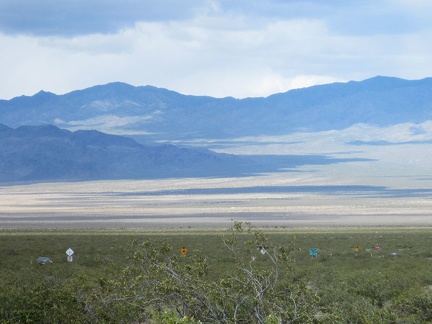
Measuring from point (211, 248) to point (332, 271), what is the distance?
49.6ft

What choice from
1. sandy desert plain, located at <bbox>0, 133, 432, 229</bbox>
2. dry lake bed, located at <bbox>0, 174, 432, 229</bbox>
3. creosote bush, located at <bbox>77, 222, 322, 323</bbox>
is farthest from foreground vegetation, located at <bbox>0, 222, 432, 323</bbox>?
dry lake bed, located at <bbox>0, 174, 432, 229</bbox>

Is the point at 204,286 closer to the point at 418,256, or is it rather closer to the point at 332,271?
the point at 332,271

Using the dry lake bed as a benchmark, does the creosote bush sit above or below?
above

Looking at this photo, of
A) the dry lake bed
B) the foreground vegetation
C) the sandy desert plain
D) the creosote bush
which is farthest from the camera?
the sandy desert plain

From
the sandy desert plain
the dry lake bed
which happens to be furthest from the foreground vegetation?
the dry lake bed

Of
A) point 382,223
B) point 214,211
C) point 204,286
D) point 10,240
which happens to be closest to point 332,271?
point 204,286

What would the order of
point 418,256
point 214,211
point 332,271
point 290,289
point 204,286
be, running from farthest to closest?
point 214,211
point 418,256
point 332,271
point 290,289
point 204,286

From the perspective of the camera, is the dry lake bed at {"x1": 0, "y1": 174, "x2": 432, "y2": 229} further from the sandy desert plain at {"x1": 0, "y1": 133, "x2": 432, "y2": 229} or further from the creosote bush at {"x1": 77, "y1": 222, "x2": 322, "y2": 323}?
the creosote bush at {"x1": 77, "y1": 222, "x2": 322, "y2": 323}

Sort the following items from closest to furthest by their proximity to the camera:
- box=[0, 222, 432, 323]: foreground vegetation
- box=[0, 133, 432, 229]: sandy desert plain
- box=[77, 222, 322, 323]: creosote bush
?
box=[77, 222, 322, 323]: creosote bush → box=[0, 222, 432, 323]: foreground vegetation → box=[0, 133, 432, 229]: sandy desert plain

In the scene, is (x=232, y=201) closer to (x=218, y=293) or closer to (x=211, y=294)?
(x=218, y=293)

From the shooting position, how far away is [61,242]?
164 feet

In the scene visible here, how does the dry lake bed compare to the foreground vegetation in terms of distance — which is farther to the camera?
the dry lake bed

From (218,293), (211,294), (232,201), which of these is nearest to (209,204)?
(232,201)

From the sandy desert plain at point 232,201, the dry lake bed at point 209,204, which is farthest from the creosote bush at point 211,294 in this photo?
the dry lake bed at point 209,204
